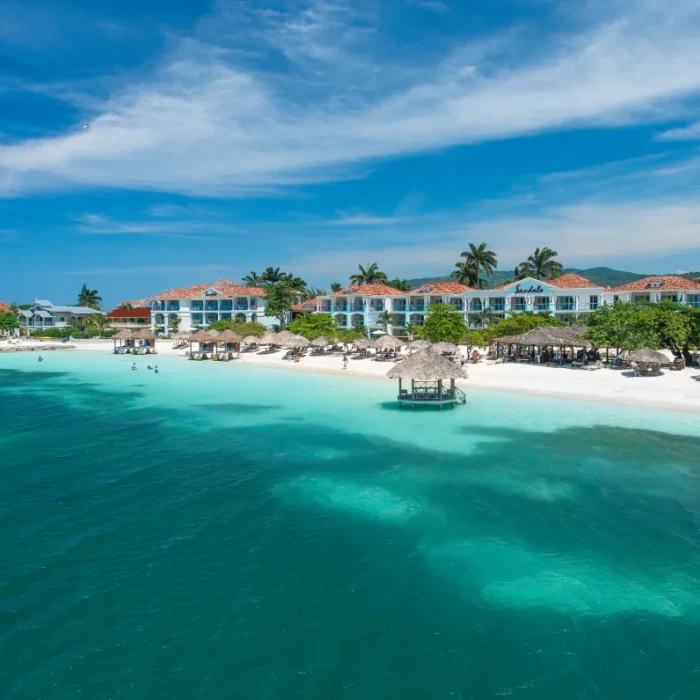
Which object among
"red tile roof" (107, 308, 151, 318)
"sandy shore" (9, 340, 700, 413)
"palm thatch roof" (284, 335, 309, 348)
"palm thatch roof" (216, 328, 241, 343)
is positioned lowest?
"sandy shore" (9, 340, 700, 413)

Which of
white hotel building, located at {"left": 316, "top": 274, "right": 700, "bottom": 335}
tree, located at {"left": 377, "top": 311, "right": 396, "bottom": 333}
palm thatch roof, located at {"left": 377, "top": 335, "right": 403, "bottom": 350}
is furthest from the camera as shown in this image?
tree, located at {"left": 377, "top": 311, "right": 396, "bottom": 333}

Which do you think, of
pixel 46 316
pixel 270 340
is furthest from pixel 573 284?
pixel 46 316

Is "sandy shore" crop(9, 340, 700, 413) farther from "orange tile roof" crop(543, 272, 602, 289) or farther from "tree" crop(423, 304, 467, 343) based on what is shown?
"orange tile roof" crop(543, 272, 602, 289)

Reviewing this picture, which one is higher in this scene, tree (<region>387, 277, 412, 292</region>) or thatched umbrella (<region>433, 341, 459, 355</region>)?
tree (<region>387, 277, 412, 292</region>)

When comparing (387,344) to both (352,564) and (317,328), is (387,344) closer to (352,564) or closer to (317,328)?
(317,328)

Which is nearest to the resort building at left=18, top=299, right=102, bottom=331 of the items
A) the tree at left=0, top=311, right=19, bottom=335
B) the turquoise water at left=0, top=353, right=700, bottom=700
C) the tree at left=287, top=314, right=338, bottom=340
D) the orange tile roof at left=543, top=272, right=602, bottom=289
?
the tree at left=0, top=311, right=19, bottom=335

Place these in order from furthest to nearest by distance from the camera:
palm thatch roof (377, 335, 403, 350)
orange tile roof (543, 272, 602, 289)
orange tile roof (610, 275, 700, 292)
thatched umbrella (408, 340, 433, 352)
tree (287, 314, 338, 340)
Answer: orange tile roof (543, 272, 602, 289) < orange tile roof (610, 275, 700, 292) < tree (287, 314, 338, 340) < palm thatch roof (377, 335, 403, 350) < thatched umbrella (408, 340, 433, 352)

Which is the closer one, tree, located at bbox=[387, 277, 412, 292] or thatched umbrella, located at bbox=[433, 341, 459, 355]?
thatched umbrella, located at bbox=[433, 341, 459, 355]
